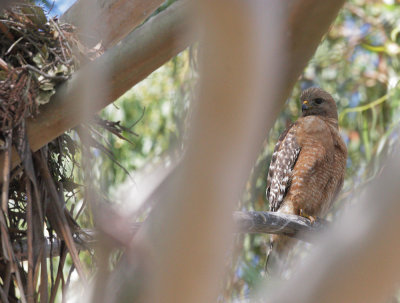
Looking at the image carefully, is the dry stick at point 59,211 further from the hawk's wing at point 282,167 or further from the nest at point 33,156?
the hawk's wing at point 282,167

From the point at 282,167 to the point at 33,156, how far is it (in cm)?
212

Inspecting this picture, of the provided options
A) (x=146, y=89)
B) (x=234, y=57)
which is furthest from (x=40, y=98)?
(x=146, y=89)

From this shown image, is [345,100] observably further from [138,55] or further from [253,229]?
[138,55]

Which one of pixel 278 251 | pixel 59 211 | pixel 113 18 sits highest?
pixel 113 18

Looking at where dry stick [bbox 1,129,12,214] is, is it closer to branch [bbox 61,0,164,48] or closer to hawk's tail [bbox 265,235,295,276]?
branch [bbox 61,0,164,48]

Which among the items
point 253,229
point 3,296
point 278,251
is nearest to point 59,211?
point 3,296

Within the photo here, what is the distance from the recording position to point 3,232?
6.43 feet

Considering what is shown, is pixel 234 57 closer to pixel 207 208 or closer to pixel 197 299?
pixel 207 208

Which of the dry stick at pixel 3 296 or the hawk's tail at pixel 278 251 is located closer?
the dry stick at pixel 3 296

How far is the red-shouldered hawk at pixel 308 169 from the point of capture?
3.92 metres

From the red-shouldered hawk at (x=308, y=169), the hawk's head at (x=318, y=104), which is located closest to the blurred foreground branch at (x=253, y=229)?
the red-shouldered hawk at (x=308, y=169)

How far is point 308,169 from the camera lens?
12.9 ft

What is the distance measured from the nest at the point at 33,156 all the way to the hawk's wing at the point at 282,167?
66.1 inches

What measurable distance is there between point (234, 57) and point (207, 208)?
0.23 metres
